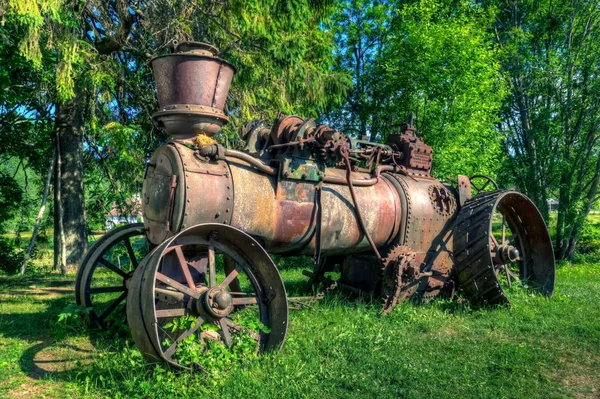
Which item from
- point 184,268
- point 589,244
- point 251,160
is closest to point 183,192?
point 184,268

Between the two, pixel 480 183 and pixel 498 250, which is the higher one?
pixel 480 183

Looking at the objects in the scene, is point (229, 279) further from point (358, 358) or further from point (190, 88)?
point (190, 88)

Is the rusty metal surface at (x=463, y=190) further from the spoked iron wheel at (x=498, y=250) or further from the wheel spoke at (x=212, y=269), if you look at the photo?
the wheel spoke at (x=212, y=269)

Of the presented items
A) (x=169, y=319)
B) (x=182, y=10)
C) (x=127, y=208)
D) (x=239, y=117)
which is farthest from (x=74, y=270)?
(x=169, y=319)

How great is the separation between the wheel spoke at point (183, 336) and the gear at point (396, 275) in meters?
2.64

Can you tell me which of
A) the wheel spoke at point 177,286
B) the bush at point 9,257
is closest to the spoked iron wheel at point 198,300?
the wheel spoke at point 177,286

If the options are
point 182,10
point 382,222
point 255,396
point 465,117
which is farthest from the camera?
point 465,117

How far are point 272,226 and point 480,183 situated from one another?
33.3ft

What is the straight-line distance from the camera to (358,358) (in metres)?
4.29

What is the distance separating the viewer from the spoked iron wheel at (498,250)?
19.7 ft

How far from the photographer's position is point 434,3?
14.8 m

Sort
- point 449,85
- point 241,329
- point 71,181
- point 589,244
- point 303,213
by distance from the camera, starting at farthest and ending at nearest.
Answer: point 589,244 < point 449,85 < point 71,181 < point 303,213 < point 241,329

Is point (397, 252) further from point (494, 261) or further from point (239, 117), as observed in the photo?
point (239, 117)

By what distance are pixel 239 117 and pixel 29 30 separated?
3.85m
